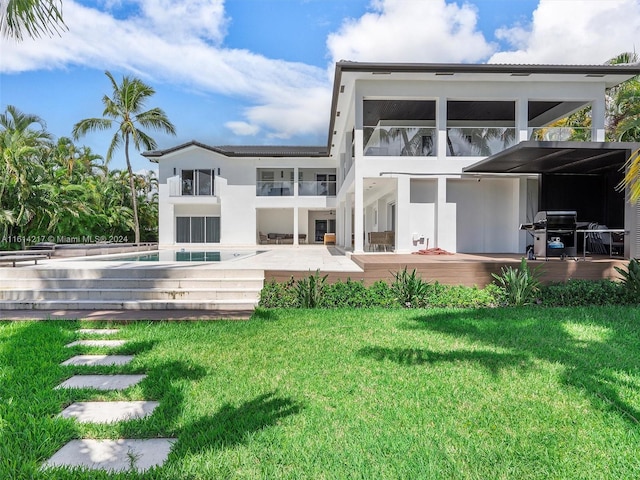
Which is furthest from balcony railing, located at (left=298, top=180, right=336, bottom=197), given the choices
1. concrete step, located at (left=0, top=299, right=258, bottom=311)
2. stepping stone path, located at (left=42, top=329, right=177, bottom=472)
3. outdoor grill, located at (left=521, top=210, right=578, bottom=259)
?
stepping stone path, located at (left=42, top=329, right=177, bottom=472)

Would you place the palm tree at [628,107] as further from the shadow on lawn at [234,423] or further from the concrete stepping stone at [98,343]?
the concrete stepping stone at [98,343]

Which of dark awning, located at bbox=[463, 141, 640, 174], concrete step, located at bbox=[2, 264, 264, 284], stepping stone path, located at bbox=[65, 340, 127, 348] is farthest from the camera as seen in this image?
dark awning, located at bbox=[463, 141, 640, 174]

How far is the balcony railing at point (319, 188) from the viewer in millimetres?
24938

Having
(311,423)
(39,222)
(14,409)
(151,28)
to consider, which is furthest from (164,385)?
(39,222)

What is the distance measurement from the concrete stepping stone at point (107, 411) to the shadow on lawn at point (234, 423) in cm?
57

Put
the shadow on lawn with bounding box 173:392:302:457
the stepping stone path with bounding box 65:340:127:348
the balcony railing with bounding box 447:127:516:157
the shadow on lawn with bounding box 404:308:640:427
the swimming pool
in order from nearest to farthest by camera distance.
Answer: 1. the shadow on lawn with bounding box 173:392:302:457
2. the shadow on lawn with bounding box 404:308:640:427
3. the stepping stone path with bounding box 65:340:127:348
4. the swimming pool
5. the balcony railing with bounding box 447:127:516:157

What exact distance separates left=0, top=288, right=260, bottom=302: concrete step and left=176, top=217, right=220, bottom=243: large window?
18281 millimetres

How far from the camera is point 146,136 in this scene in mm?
22859

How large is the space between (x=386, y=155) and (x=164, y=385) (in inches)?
424

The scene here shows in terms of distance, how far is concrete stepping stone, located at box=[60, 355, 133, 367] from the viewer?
14.2 feet

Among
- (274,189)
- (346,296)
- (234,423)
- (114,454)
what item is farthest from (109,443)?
(274,189)

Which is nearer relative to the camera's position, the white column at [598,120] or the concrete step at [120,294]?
the concrete step at [120,294]

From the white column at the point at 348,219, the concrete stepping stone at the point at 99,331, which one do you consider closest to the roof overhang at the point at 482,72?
the white column at the point at 348,219

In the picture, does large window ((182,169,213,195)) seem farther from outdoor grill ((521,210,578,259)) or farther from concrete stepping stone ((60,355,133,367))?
concrete stepping stone ((60,355,133,367))
